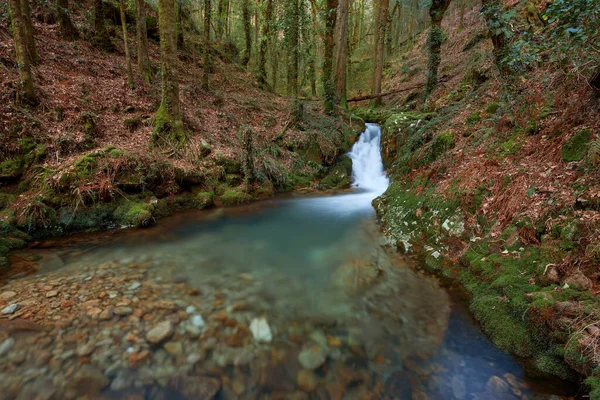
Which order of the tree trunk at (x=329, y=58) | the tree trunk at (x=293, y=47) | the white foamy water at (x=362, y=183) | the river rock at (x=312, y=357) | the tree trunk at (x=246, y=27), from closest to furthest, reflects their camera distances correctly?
1. the river rock at (x=312, y=357)
2. the white foamy water at (x=362, y=183)
3. the tree trunk at (x=293, y=47)
4. the tree trunk at (x=329, y=58)
5. the tree trunk at (x=246, y=27)

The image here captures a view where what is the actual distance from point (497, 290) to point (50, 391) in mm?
4382

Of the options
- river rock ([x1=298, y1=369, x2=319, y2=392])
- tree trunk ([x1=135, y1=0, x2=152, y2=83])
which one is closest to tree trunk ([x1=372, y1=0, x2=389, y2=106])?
tree trunk ([x1=135, y1=0, x2=152, y2=83])

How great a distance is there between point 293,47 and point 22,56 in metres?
8.15

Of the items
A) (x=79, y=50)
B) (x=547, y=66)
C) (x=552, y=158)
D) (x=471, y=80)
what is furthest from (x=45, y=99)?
(x=471, y=80)

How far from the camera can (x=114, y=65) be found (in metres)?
9.84

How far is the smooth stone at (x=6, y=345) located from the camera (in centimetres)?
250

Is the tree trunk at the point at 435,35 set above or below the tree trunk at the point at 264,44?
below

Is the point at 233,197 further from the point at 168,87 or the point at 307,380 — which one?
the point at 307,380

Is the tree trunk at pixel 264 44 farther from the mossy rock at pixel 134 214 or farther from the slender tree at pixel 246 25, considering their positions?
the mossy rock at pixel 134 214

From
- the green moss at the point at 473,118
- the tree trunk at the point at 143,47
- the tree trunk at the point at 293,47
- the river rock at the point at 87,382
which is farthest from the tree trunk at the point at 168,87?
the green moss at the point at 473,118

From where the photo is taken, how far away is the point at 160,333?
2.88m

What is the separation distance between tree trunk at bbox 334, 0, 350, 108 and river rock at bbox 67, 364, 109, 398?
12318mm

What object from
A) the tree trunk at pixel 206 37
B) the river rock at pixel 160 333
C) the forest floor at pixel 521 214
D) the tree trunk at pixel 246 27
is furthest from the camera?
the tree trunk at pixel 246 27

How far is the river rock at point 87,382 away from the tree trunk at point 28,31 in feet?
28.8
